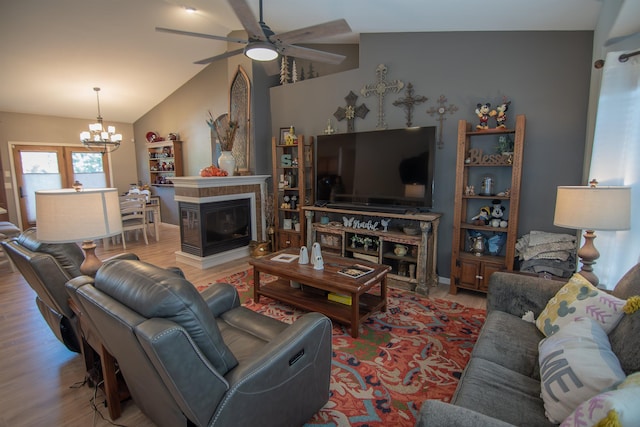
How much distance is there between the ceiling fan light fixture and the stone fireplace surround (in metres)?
2.21

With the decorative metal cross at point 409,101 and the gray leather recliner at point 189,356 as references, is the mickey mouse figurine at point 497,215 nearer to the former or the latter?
the decorative metal cross at point 409,101

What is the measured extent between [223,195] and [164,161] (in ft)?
12.0

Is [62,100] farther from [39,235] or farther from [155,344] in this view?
[155,344]

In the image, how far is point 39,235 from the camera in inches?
68.5

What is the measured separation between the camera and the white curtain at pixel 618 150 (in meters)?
2.20

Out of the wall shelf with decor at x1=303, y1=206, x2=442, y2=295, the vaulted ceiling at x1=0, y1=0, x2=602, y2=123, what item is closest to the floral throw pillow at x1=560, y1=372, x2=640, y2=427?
the wall shelf with decor at x1=303, y1=206, x2=442, y2=295

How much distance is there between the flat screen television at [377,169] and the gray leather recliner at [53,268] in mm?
2676

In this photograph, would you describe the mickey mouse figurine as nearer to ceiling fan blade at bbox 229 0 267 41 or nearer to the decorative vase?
ceiling fan blade at bbox 229 0 267 41

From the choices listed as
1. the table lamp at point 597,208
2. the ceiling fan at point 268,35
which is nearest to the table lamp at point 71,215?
the ceiling fan at point 268,35

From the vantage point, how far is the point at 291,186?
4.96 metres

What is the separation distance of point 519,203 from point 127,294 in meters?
3.48

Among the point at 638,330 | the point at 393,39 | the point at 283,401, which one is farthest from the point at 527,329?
the point at 393,39

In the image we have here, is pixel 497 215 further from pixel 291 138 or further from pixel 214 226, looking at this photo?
pixel 214 226

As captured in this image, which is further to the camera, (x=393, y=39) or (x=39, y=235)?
(x=393, y=39)
